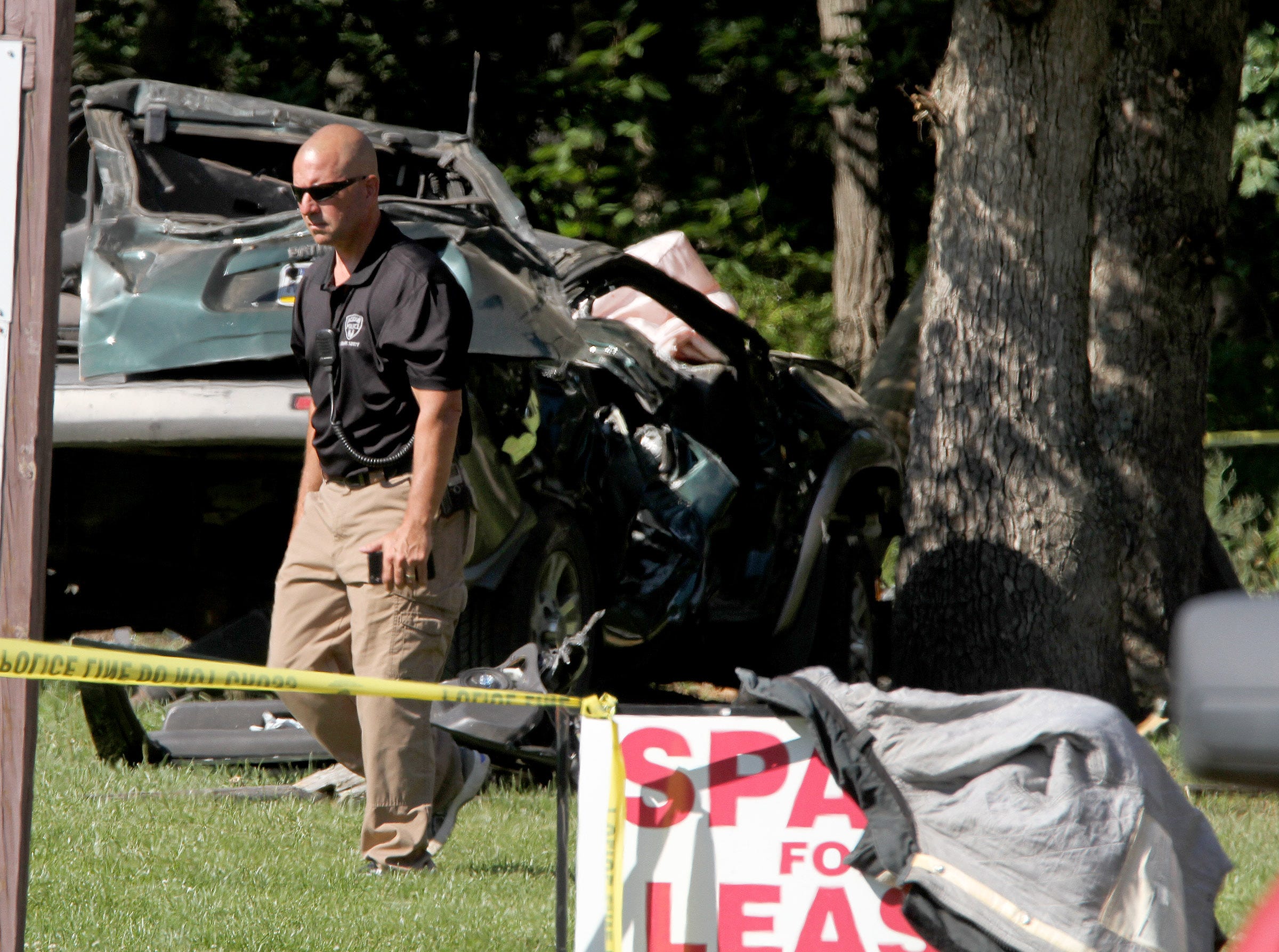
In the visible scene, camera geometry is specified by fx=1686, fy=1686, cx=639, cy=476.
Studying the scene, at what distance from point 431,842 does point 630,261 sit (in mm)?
2938

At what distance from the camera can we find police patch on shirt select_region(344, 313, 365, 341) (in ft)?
14.5

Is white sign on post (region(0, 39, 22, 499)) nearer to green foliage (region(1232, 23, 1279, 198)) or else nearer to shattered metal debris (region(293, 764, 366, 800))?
shattered metal debris (region(293, 764, 366, 800))

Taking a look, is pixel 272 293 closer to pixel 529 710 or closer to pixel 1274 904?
pixel 529 710

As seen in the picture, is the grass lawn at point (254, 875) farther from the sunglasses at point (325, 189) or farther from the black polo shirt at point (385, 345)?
the sunglasses at point (325, 189)

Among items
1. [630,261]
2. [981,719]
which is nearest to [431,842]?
[981,719]

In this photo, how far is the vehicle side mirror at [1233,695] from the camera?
4.29 ft

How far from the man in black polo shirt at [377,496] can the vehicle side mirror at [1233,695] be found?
10.0 feet

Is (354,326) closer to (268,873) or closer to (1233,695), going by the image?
(268,873)

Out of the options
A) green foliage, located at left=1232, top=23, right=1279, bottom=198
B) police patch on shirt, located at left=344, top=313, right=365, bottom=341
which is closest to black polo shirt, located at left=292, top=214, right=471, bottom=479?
police patch on shirt, located at left=344, top=313, right=365, bottom=341

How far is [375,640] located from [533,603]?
1541 mm

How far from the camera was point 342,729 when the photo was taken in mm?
4582

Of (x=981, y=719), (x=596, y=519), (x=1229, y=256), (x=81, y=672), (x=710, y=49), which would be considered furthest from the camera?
(x=1229, y=256)

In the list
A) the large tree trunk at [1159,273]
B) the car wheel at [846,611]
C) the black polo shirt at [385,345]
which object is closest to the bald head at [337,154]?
the black polo shirt at [385,345]

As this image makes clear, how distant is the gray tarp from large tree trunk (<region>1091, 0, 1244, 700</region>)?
15.3 feet
